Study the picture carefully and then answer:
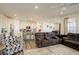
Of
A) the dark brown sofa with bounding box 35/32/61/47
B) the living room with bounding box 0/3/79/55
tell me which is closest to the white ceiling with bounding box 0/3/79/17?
the living room with bounding box 0/3/79/55

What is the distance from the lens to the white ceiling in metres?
2.28

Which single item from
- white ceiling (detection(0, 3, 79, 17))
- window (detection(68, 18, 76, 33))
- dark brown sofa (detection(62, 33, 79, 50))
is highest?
white ceiling (detection(0, 3, 79, 17))

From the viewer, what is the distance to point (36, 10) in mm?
2373

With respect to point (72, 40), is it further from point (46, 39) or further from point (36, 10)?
point (36, 10)

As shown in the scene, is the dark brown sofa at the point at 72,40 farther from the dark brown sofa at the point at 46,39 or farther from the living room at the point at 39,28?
the dark brown sofa at the point at 46,39

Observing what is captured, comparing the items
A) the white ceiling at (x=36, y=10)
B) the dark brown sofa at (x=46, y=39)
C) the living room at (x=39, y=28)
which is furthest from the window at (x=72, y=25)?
the dark brown sofa at (x=46, y=39)

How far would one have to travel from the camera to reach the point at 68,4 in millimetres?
2305

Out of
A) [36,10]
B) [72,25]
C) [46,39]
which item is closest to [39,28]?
[46,39]

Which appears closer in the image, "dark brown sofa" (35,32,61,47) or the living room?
the living room

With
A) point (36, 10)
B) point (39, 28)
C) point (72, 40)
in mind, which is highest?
point (36, 10)

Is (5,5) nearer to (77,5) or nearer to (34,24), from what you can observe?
(34,24)

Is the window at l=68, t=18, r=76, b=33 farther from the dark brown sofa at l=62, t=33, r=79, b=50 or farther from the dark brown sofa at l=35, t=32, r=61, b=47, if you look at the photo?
the dark brown sofa at l=35, t=32, r=61, b=47
